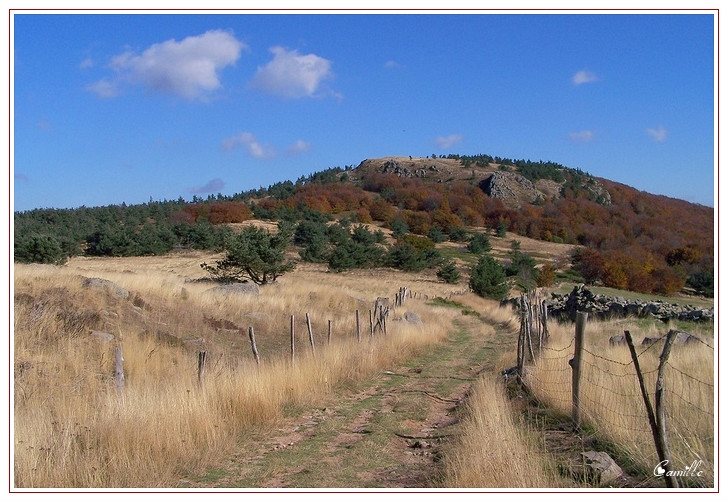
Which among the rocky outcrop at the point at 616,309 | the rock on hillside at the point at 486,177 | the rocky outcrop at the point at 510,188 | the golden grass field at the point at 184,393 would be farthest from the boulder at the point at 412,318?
the rocky outcrop at the point at 510,188

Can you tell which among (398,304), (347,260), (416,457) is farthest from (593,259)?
(416,457)

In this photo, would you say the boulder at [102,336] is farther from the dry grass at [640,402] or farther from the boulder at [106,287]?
the dry grass at [640,402]

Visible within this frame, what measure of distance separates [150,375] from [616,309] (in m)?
22.7

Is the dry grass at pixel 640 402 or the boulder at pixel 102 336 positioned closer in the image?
the dry grass at pixel 640 402

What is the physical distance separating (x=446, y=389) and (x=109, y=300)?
9825 millimetres

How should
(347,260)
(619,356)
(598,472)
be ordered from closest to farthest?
(598,472) → (619,356) → (347,260)

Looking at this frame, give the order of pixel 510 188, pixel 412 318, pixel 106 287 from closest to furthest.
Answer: pixel 106 287, pixel 412 318, pixel 510 188

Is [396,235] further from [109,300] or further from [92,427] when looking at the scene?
[92,427]

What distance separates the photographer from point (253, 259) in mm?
32656

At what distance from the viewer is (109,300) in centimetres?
1631

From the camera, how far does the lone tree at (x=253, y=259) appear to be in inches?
1284

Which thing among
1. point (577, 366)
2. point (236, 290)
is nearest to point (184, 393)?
point (577, 366)

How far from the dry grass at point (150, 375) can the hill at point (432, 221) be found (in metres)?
12.9

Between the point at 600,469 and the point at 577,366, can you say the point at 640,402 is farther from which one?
the point at 600,469
